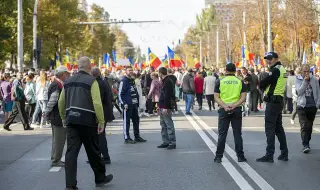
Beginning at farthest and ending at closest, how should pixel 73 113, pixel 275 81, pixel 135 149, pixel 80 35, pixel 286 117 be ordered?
1. pixel 80 35
2. pixel 286 117
3. pixel 135 149
4. pixel 275 81
5. pixel 73 113

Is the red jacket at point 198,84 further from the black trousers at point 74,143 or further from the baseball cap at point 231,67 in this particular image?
the black trousers at point 74,143

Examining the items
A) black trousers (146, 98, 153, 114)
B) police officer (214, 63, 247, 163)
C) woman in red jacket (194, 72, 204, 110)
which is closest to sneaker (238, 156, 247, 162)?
police officer (214, 63, 247, 163)

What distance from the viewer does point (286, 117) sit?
2402 cm

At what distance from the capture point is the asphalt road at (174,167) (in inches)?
379

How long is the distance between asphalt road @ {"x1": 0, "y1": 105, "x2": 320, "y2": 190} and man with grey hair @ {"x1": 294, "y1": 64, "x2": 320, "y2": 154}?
496mm

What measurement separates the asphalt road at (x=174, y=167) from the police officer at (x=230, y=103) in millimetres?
294

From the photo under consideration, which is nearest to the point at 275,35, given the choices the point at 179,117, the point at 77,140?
the point at 179,117

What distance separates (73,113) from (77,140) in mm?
405

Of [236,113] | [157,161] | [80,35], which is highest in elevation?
[80,35]

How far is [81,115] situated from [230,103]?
3534 mm

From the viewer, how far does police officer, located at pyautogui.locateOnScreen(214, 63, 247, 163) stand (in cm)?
1173

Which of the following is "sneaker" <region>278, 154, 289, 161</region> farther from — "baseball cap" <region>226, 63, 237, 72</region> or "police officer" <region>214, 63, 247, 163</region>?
"baseball cap" <region>226, 63, 237, 72</region>

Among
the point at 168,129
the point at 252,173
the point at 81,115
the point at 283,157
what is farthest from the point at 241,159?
the point at 81,115

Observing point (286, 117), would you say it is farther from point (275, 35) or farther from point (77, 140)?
point (275, 35)
